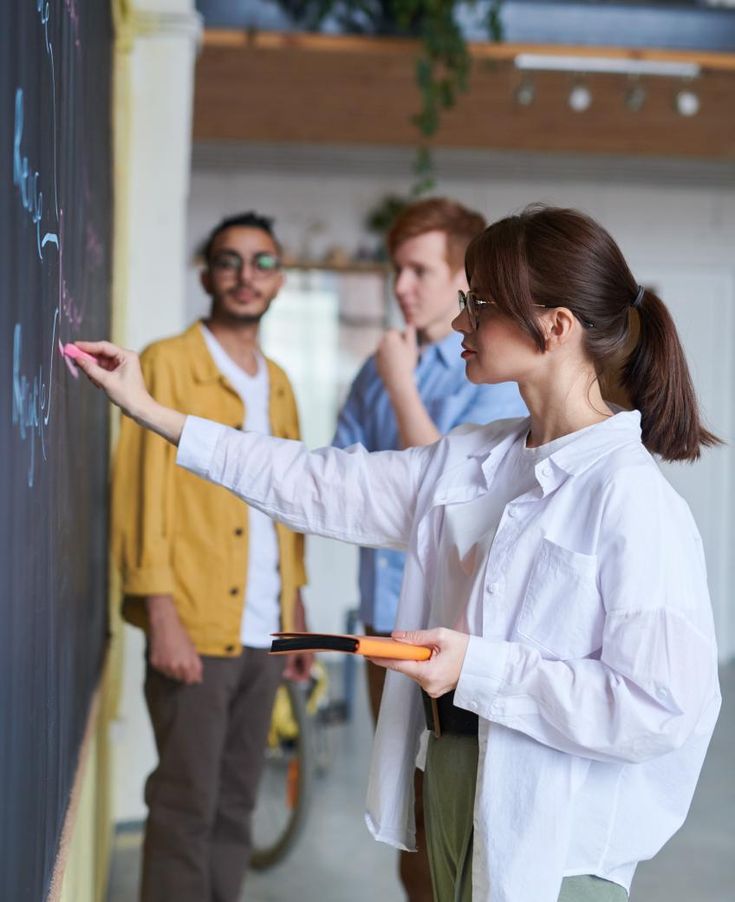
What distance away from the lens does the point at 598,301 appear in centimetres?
160

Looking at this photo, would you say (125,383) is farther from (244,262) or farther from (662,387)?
(244,262)

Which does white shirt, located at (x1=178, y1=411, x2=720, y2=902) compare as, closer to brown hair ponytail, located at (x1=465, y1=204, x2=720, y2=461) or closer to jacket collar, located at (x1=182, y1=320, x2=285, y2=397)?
brown hair ponytail, located at (x1=465, y1=204, x2=720, y2=461)

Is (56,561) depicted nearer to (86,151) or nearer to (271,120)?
(86,151)

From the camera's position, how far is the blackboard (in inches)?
41.0

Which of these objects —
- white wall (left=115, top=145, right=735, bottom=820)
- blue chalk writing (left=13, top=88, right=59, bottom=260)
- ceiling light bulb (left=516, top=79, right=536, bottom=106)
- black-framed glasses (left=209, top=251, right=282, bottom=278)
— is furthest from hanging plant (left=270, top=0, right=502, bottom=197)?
blue chalk writing (left=13, top=88, right=59, bottom=260)

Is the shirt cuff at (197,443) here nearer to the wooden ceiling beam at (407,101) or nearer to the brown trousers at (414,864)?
the brown trousers at (414,864)

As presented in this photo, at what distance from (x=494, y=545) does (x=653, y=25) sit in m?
4.46

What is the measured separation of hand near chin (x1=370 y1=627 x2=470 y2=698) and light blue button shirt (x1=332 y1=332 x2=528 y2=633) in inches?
43.4

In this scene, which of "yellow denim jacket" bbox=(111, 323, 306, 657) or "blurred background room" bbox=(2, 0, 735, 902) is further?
"blurred background room" bbox=(2, 0, 735, 902)

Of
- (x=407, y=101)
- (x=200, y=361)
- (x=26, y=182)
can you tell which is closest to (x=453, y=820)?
(x=26, y=182)

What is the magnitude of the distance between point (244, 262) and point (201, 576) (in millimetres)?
708

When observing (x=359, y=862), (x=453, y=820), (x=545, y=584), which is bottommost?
(x=359, y=862)

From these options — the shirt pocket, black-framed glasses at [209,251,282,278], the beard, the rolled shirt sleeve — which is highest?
black-framed glasses at [209,251,282,278]

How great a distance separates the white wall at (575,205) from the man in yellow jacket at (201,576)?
4618 mm
